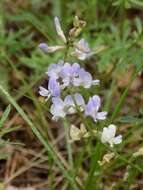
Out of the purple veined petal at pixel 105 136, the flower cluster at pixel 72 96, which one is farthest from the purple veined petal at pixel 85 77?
the purple veined petal at pixel 105 136

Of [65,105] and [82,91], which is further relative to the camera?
[82,91]

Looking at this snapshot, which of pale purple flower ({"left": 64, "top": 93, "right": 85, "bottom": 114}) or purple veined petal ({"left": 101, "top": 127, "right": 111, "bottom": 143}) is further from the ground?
pale purple flower ({"left": 64, "top": 93, "right": 85, "bottom": 114})

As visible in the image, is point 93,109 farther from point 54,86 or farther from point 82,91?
point 82,91

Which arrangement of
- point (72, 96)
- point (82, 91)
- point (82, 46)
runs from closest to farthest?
point (72, 96), point (82, 46), point (82, 91)

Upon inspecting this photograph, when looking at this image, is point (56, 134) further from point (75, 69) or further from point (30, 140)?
point (75, 69)

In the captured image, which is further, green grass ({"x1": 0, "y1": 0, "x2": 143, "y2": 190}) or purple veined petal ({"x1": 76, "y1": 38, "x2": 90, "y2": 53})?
green grass ({"x1": 0, "y1": 0, "x2": 143, "y2": 190})

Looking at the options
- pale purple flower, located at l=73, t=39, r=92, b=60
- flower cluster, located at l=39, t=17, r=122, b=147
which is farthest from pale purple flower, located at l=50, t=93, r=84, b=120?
pale purple flower, located at l=73, t=39, r=92, b=60

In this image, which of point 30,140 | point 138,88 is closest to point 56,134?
point 30,140

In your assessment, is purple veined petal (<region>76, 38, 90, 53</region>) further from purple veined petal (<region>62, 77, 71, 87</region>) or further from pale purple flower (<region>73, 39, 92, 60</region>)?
purple veined petal (<region>62, 77, 71, 87</region>)

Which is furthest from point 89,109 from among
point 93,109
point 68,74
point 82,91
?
point 82,91

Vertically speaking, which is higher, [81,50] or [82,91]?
[81,50]

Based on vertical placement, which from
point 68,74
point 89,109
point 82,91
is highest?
point 68,74
